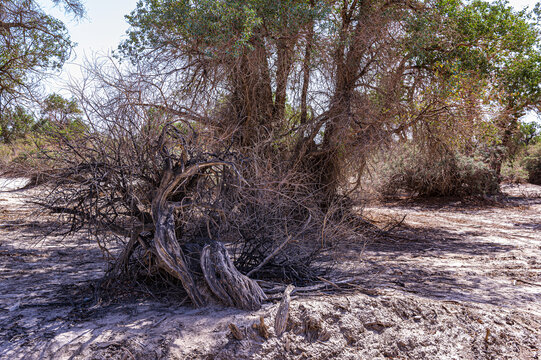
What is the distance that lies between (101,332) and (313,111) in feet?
23.1

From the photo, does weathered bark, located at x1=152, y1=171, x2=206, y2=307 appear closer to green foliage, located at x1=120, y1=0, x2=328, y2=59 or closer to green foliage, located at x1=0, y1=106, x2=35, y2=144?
green foliage, located at x1=120, y1=0, x2=328, y2=59

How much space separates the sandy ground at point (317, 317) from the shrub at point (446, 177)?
28.7ft

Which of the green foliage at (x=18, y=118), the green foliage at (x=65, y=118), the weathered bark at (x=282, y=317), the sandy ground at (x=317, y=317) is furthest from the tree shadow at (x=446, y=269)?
the green foliage at (x=18, y=118)

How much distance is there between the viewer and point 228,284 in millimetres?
4562

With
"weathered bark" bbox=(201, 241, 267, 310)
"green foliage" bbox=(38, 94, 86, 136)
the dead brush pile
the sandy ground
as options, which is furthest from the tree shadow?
"green foliage" bbox=(38, 94, 86, 136)

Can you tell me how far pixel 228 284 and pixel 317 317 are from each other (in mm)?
1056

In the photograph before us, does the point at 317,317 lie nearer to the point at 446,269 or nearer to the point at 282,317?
the point at 282,317

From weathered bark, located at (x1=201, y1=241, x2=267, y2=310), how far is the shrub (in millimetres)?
11607

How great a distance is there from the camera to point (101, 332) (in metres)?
4.02

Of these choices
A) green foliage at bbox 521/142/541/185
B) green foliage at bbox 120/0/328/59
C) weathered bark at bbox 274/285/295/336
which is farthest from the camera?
green foliage at bbox 521/142/541/185

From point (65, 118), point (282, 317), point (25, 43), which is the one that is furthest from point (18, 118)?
point (282, 317)

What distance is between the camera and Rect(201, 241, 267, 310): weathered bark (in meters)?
4.52

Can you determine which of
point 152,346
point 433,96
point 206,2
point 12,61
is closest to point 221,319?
point 152,346

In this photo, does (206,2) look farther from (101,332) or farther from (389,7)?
(101,332)
